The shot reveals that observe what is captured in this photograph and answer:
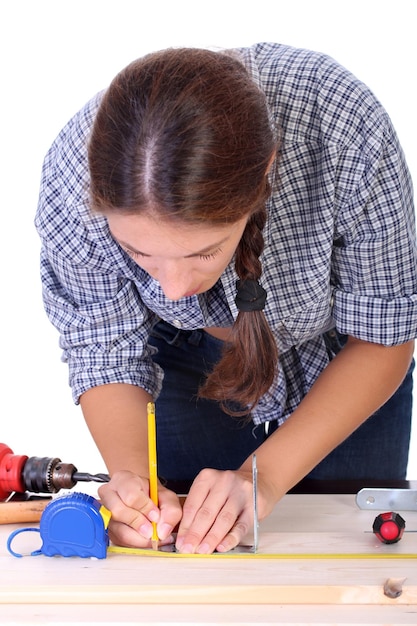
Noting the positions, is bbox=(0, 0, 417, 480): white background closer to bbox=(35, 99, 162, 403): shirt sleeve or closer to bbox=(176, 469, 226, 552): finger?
bbox=(35, 99, 162, 403): shirt sleeve

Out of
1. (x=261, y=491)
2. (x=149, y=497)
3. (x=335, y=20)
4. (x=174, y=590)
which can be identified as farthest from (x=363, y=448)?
(x=335, y=20)

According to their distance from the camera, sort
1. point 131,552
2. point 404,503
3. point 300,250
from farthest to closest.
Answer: point 300,250, point 404,503, point 131,552

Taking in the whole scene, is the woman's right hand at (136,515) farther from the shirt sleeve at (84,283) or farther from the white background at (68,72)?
the white background at (68,72)

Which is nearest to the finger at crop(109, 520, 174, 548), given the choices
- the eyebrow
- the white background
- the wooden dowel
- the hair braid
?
the wooden dowel

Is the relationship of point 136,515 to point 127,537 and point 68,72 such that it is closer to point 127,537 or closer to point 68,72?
point 127,537

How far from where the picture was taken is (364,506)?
1.72 m

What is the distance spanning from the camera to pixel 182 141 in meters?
1.39

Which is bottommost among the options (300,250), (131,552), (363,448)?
(363,448)

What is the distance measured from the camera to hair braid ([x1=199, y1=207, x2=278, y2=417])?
1.70 meters

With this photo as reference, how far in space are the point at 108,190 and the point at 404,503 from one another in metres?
0.77

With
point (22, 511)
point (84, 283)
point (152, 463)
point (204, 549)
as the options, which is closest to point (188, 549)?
point (204, 549)

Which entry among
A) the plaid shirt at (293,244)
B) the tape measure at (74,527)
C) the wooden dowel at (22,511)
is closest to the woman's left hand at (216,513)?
the tape measure at (74,527)

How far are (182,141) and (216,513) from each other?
613 millimetres

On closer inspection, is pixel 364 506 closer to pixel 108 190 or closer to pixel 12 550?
pixel 12 550
